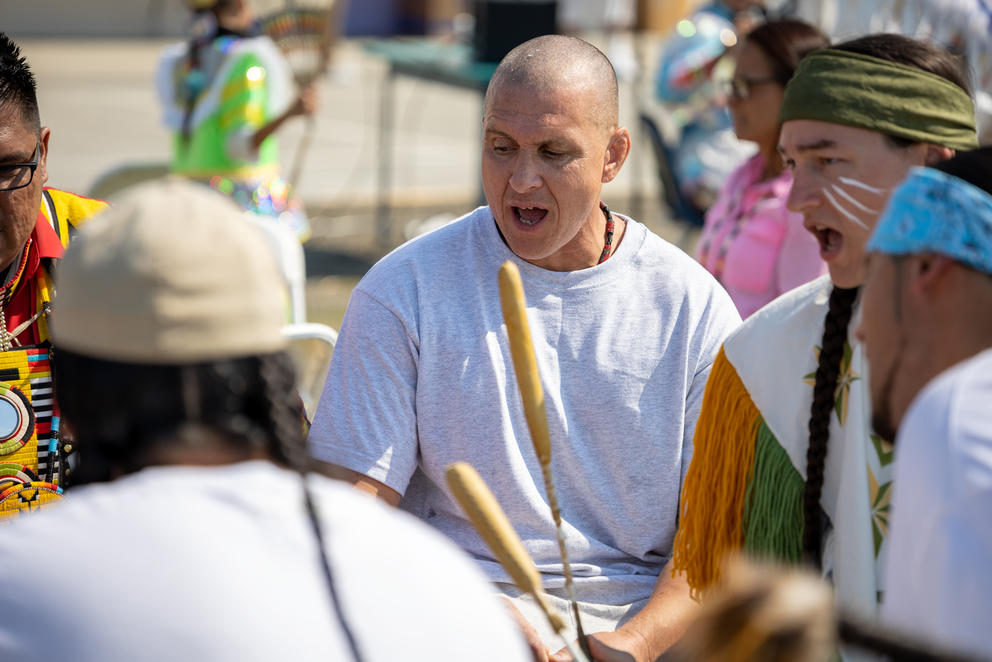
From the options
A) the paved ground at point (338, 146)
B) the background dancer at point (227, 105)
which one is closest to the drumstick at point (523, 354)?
the background dancer at point (227, 105)

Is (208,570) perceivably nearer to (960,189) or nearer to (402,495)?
(960,189)

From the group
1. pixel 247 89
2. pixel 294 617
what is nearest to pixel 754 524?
pixel 294 617

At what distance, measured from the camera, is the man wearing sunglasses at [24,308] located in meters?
2.33

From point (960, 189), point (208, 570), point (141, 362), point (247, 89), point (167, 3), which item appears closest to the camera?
point (208, 570)

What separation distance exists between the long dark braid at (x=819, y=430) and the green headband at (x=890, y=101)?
387 millimetres

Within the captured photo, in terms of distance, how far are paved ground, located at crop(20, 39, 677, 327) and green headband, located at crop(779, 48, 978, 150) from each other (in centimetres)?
378

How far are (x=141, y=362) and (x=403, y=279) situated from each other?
119 cm

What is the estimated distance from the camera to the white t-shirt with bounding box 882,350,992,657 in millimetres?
1235

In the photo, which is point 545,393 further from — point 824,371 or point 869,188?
point 869,188

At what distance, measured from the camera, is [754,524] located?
2.12m

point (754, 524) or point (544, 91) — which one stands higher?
point (544, 91)

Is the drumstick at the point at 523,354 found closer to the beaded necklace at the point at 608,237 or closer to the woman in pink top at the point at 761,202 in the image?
the beaded necklace at the point at 608,237

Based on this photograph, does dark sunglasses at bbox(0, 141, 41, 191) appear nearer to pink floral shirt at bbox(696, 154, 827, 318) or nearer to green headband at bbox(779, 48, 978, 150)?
green headband at bbox(779, 48, 978, 150)

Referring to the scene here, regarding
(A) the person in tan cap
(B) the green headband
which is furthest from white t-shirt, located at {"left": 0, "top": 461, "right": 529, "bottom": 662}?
(B) the green headband
